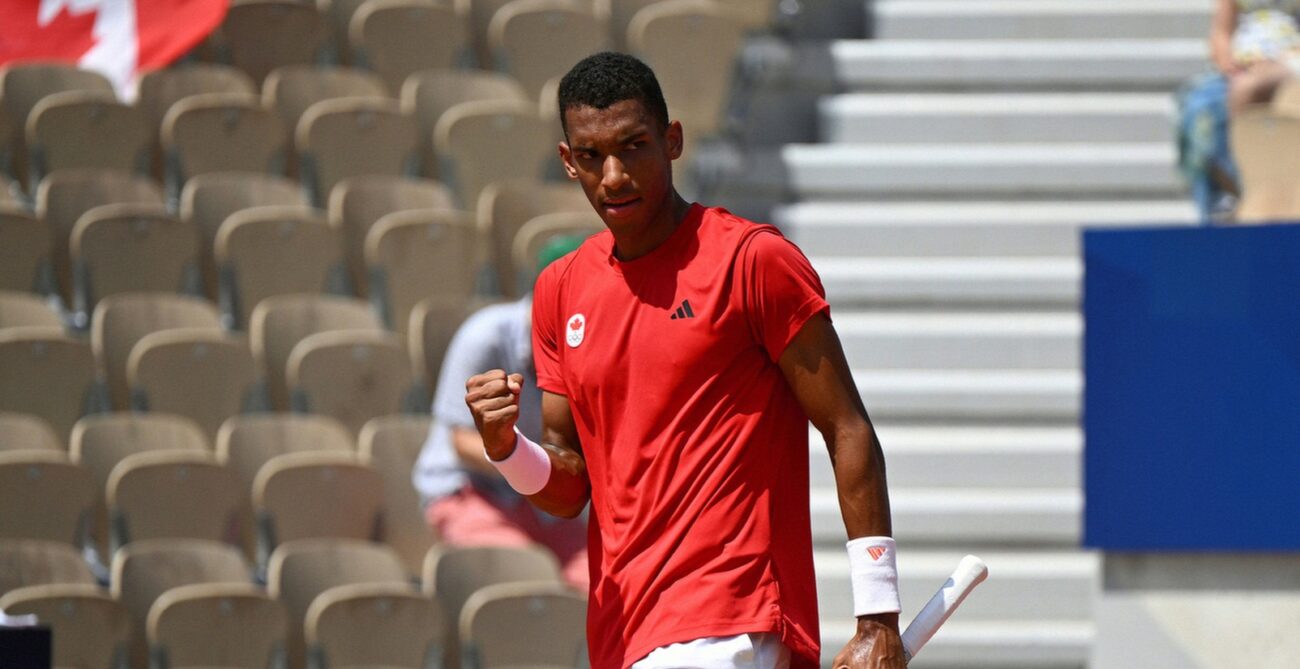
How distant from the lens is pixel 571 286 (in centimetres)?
307

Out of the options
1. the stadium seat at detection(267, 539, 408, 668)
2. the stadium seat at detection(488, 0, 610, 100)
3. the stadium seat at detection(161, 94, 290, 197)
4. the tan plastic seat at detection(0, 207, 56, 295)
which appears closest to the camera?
the stadium seat at detection(267, 539, 408, 668)

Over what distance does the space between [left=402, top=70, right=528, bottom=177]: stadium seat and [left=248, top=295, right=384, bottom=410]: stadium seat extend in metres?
1.44

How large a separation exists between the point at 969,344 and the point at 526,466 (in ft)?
13.8

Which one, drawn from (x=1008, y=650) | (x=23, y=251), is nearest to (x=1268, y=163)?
(x=1008, y=650)

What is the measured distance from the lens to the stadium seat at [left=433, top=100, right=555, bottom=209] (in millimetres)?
7887

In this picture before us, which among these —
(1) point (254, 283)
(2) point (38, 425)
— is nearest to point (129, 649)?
(2) point (38, 425)

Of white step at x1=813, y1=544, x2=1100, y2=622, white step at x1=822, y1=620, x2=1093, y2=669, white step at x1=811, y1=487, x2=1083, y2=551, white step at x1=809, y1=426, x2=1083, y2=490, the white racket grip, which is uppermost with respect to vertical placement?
the white racket grip

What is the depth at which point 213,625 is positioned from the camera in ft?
18.2

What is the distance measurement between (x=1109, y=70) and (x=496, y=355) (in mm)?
3589

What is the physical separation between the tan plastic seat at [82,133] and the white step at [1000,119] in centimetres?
281

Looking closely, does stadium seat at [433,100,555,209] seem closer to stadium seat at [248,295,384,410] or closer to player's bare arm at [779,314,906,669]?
stadium seat at [248,295,384,410]

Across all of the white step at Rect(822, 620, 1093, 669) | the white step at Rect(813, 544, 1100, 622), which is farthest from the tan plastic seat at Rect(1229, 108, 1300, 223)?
the white step at Rect(822, 620, 1093, 669)

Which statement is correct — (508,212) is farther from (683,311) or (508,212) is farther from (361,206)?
(683,311)

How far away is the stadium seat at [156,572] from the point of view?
5.67 metres
